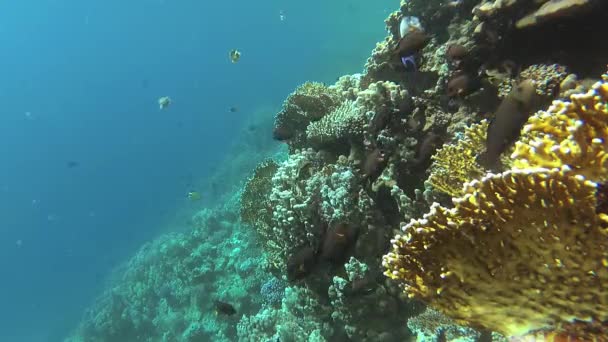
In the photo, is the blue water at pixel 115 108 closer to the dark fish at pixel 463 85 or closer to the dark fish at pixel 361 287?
the dark fish at pixel 361 287

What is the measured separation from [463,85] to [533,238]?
303 centimetres

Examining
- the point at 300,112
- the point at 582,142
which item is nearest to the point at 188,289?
the point at 300,112

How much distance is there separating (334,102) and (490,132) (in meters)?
4.41

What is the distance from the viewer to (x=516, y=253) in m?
1.72

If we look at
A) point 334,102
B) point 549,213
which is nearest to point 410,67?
point 334,102

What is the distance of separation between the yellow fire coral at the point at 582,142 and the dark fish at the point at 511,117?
0.95 m

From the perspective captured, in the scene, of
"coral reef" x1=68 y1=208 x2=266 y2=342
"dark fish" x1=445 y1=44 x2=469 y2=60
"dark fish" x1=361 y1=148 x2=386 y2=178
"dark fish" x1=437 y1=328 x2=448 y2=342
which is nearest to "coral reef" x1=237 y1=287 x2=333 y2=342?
"dark fish" x1=437 y1=328 x2=448 y2=342

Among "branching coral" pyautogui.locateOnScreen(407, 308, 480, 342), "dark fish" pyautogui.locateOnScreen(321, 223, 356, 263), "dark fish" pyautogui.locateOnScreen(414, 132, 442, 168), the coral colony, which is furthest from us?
"dark fish" pyautogui.locateOnScreen(414, 132, 442, 168)

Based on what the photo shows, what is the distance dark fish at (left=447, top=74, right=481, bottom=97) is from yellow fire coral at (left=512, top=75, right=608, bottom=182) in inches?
98.5

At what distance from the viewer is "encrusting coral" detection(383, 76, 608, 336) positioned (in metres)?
1.55

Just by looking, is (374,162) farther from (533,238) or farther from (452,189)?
(533,238)

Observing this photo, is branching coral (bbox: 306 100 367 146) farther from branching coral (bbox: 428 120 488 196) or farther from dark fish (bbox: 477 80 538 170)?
dark fish (bbox: 477 80 538 170)

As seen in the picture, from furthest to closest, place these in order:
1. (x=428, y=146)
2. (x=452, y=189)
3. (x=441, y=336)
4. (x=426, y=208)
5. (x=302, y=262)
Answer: (x=428, y=146), (x=302, y=262), (x=426, y=208), (x=441, y=336), (x=452, y=189)

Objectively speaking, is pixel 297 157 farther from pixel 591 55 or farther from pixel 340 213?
pixel 591 55
